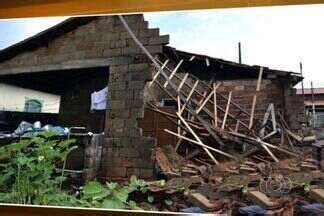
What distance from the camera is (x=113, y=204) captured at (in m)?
2.14

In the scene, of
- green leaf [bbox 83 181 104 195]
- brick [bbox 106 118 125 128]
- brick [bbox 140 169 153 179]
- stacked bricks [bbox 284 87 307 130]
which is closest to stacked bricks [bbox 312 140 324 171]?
stacked bricks [bbox 284 87 307 130]

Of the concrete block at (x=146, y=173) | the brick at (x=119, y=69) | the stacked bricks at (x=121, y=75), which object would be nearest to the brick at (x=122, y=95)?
the stacked bricks at (x=121, y=75)

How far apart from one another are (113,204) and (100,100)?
2.26ft

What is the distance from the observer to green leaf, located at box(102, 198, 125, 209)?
6.97 ft

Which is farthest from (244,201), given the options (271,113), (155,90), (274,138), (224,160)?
(155,90)

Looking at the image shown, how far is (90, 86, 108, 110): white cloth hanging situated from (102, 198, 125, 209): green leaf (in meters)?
0.61

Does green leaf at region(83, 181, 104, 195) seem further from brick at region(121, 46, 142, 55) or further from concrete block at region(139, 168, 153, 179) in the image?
brick at region(121, 46, 142, 55)

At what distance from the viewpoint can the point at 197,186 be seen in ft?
6.88

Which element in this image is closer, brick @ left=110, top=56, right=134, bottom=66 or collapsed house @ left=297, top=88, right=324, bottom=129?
collapsed house @ left=297, top=88, right=324, bottom=129

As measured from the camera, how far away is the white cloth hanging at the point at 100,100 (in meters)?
2.39

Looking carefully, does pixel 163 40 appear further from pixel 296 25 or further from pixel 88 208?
pixel 88 208

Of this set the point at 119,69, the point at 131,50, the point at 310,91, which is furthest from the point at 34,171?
the point at 310,91

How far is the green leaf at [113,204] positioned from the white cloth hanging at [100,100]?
611mm

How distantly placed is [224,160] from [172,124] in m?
0.40
